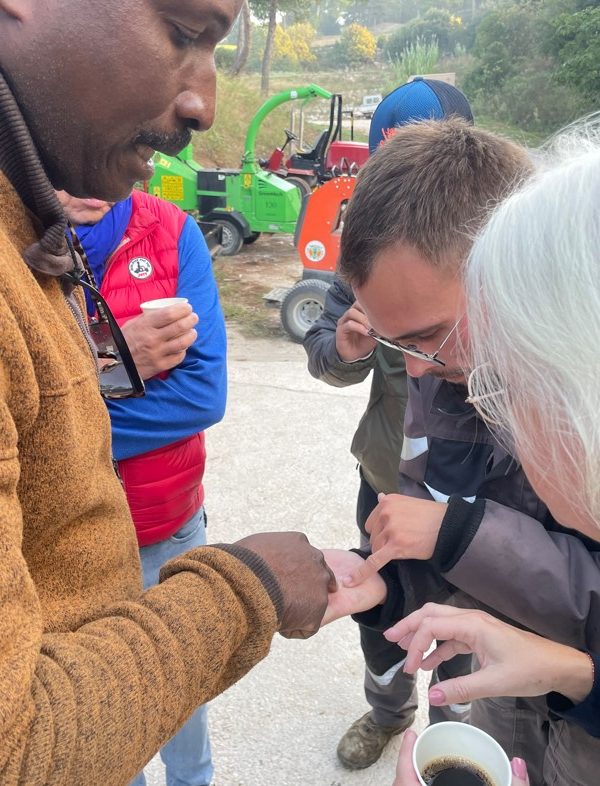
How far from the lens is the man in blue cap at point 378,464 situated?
7.61 ft

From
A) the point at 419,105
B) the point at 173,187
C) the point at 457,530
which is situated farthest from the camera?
the point at 173,187

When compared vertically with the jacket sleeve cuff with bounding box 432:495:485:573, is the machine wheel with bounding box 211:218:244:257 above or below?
below

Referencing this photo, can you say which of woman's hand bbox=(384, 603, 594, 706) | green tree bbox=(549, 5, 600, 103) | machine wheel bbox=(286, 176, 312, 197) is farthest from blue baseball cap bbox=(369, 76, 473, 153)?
green tree bbox=(549, 5, 600, 103)

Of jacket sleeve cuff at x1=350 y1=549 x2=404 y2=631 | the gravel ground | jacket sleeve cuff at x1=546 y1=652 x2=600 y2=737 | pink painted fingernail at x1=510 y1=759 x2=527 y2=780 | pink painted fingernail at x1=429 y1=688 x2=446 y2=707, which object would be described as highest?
pink painted fingernail at x1=429 y1=688 x2=446 y2=707

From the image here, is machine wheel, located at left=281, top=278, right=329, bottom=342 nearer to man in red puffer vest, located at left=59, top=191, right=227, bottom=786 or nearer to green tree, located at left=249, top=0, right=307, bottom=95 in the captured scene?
man in red puffer vest, located at left=59, top=191, right=227, bottom=786

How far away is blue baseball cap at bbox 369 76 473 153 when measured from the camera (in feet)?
8.47

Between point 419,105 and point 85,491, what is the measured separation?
2175 millimetres

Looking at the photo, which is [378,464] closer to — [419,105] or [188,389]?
[188,389]

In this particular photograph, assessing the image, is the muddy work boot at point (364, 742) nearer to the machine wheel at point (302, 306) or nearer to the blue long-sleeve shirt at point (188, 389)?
the blue long-sleeve shirt at point (188, 389)

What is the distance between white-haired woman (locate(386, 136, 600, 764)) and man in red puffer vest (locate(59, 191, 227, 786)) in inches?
42.1

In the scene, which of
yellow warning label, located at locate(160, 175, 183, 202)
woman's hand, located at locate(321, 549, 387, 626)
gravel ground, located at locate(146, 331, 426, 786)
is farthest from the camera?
yellow warning label, located at locate(160, 175, 183, 202)

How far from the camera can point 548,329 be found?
2.59 ft

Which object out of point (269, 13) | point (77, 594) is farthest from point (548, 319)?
point (269, 13)

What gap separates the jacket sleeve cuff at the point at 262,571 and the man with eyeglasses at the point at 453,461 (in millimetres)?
462
